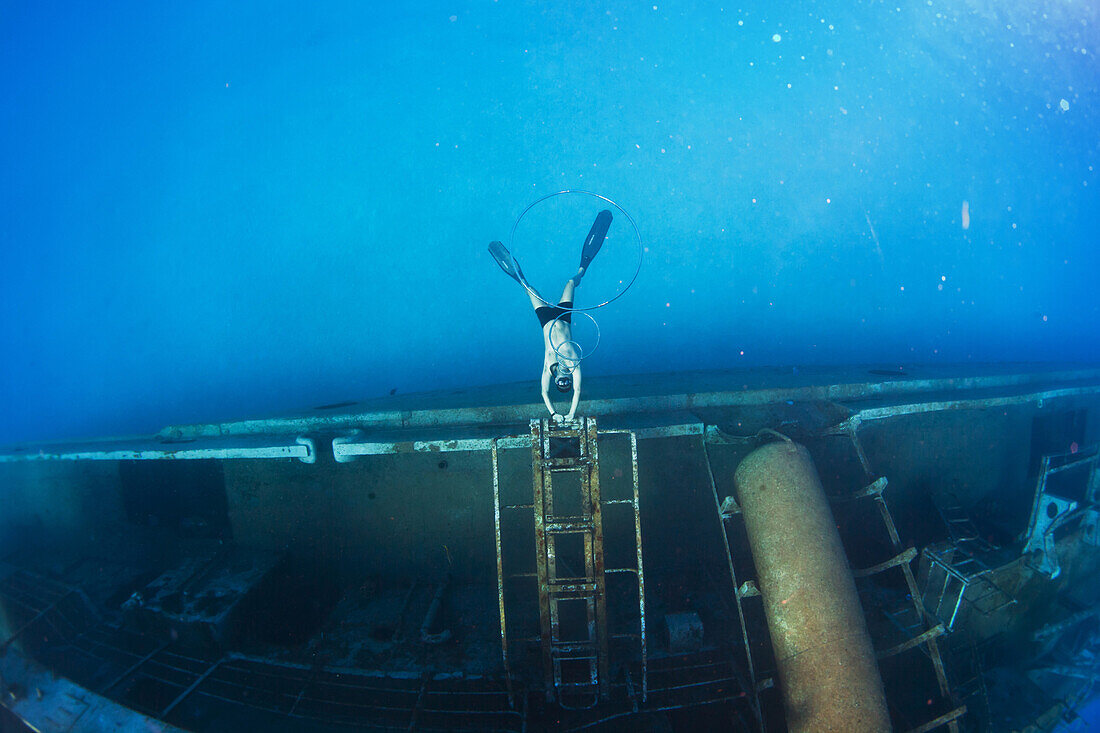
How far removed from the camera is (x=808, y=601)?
9.75 ft

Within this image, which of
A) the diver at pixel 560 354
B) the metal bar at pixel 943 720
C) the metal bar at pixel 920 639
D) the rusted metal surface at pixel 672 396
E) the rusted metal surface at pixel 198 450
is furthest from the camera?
the rusted metal surface at pixel 672 396

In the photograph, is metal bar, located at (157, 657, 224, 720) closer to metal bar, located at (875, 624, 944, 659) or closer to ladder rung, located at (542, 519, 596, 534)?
ladder rung, located at (542, 519, 596, 534)

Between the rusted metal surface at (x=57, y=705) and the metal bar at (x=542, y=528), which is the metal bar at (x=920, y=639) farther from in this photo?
the rusted metal surface at (x=57, y=705)

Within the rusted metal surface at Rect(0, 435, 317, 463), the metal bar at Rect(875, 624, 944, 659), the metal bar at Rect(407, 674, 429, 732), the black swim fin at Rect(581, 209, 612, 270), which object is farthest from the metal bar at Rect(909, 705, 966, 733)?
the rusted metal surface at Rect(0, 435, 317, 463)

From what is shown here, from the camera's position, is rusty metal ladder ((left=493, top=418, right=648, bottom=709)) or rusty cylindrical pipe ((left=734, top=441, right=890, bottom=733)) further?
rusty metal ladder ((left=493, top=418, right=648, bottom=709))

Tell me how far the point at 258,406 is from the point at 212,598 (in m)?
4.65

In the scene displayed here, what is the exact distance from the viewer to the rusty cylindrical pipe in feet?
9.13

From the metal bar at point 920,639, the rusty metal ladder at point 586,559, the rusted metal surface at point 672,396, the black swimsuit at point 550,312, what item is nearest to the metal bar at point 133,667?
the rusted metal surface at point 672,396

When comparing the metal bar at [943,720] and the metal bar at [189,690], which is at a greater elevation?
the metal bar at [189,690]

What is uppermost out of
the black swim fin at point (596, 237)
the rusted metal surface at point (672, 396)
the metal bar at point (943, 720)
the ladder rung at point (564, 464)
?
the black swim fin at point (596, 237)

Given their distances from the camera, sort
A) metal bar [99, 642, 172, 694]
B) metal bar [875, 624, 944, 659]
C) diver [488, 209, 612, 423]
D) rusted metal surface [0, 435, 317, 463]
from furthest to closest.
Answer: rusted metal surface [0, 435, 317, 463] < metal bar [99, 642, 172, 694] < diver [488, 209, 612, 423] < metal bar [875, 624, 944, 659]

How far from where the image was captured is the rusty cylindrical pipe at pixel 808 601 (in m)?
2.78

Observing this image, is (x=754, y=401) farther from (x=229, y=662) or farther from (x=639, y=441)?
(x=229, y=662)

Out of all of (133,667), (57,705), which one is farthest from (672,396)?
(57,705)
